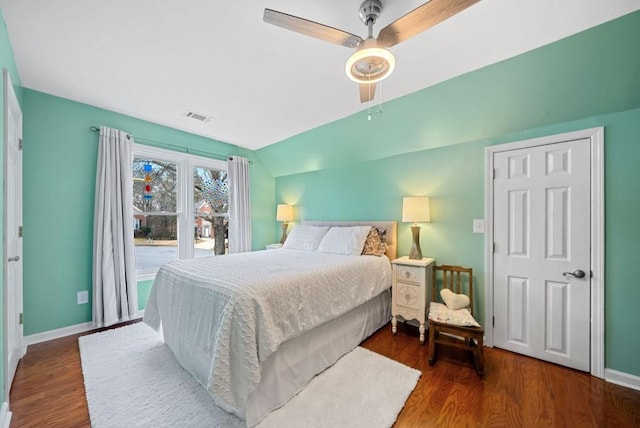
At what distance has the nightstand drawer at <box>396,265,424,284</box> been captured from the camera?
99.8 inches

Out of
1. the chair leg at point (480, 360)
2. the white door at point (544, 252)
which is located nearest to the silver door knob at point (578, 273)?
the white door at point (544, 252)

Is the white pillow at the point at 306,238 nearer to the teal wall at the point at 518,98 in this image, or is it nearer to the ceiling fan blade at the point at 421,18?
the teal wall at the point at 518,98

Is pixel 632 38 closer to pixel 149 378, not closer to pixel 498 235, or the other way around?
pixel 498 235

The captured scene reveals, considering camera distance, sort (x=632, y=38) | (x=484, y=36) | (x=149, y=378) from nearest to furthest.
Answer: (x=632, y=38) → (x=484, y=36) → (x=149, y=378)

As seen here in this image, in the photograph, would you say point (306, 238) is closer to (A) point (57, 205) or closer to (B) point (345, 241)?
(B) point (345, 241)

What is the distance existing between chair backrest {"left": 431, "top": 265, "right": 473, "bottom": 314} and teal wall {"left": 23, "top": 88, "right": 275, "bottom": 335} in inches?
158

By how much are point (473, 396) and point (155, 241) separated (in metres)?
4.04

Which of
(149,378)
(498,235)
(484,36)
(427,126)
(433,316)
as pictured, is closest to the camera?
(484,36)

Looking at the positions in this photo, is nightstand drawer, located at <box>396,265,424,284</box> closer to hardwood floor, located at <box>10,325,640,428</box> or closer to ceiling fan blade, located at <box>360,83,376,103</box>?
hardwood floor, located at <box>10,325,640,428</box>

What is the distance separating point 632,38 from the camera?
155 cm

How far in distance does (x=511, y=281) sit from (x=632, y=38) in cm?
195

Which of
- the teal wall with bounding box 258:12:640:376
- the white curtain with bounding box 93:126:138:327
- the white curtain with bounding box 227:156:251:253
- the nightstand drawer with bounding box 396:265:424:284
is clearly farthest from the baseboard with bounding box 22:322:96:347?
the nightstand drawer with bounding box 396:265:424:284

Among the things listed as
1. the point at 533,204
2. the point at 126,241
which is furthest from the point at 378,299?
the point at 126,241

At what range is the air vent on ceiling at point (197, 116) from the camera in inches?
118
